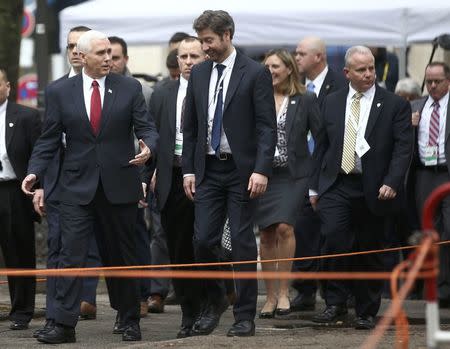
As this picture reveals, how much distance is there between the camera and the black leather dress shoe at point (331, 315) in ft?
35.8

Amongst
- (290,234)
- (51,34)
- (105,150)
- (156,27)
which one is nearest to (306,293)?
(290,234)

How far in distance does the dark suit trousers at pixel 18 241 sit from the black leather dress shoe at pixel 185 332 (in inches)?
50.9

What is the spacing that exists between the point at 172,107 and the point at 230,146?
1.28m

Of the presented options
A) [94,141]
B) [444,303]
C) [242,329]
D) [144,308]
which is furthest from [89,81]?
[444,303]

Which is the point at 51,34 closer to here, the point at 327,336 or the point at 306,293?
the point at 306,293

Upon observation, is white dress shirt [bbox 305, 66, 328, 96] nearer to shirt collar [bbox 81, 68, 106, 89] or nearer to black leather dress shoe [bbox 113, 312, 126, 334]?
shirt collar [bbox 81, 68, 106, 89]

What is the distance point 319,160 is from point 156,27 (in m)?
4.44

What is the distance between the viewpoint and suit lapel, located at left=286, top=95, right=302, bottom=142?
11.5 meters

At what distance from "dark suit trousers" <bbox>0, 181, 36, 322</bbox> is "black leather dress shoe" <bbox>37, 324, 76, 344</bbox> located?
3.32 ft

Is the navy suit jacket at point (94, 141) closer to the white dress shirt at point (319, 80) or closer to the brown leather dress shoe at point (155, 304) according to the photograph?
the brown leather dress shoe at point (155, 304)

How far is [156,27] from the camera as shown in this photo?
49.7ft

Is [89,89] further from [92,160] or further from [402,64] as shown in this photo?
[402,64]

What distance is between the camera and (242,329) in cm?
974

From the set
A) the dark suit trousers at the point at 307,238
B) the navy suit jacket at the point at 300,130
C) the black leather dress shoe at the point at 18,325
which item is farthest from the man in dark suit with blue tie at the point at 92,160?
the dark suit trousers at the point at 307,238
